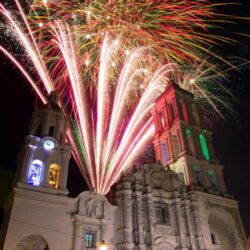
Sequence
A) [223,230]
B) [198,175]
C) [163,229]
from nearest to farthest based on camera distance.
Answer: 1. [163,229]
2. [223,230]
3. [198,175]

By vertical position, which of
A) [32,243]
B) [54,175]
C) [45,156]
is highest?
[45,156]

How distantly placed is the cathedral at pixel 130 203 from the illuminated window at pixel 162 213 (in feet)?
0.16

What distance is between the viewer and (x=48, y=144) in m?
35.8

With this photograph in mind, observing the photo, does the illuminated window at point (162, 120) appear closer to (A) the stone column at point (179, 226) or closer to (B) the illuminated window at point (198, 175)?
(B) the illuminated window at point (198, 175)

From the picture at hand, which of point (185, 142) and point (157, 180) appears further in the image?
point (185, 142)

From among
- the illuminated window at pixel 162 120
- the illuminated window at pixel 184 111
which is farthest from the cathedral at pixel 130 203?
the illuminated window at pixel 162 120

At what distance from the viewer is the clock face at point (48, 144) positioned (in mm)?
35656

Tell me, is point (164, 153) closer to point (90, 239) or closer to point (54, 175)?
point (54, 175)

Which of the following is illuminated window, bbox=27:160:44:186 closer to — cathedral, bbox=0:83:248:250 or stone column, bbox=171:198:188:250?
cathedral, bbox=0:83:248:250

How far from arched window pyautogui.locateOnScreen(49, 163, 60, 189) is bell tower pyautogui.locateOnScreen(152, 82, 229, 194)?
16.4m

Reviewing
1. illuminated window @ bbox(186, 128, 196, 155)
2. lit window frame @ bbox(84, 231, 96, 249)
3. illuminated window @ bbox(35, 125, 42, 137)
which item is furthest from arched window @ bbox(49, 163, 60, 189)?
illuminated window @ bbox(186, 128, 196, 155)

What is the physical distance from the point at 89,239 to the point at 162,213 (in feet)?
35.3

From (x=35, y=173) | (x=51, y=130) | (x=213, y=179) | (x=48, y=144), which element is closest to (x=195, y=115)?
(x=213, y=179)

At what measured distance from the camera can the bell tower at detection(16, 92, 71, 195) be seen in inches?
1299
